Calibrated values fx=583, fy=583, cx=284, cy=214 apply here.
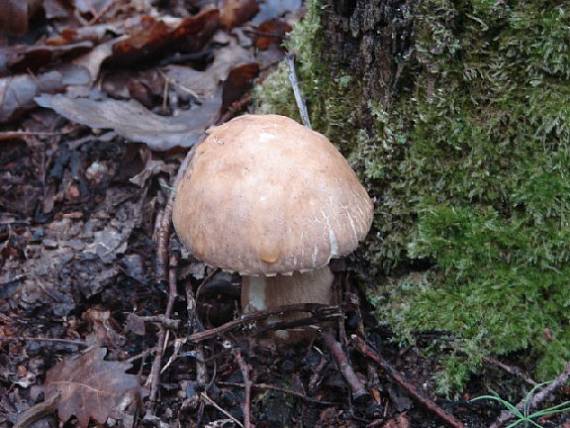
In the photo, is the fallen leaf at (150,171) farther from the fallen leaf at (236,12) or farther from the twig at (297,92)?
the fallen leaf at (236,12)

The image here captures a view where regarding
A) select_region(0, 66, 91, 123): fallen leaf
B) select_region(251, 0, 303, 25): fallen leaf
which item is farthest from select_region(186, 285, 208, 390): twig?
select_region(251, 0, 303, 25): fallen leaf

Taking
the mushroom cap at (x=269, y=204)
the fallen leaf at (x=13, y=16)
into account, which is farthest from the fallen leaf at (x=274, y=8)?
the mushroom cap at (x=269, y=204)

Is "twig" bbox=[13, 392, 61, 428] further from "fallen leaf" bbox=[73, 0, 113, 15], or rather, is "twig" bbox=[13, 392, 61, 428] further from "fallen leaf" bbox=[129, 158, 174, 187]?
"fallen leaf" bbox=[73, 0, 113, 15]

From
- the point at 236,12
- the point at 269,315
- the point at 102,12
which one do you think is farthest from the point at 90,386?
the point at 102,12

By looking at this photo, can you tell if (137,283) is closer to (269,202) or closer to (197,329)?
(197,329)

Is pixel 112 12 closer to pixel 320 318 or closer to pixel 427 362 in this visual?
pixel 320 318

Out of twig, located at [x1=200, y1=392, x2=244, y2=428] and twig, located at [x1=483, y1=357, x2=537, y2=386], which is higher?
twig, located at [x1=483, y1=357, x2=537, y2=386]
